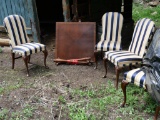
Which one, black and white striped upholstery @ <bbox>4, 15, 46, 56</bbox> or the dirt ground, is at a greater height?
black and white striped upholstery @ <bbox>4, 15, 46, 56</bbox>

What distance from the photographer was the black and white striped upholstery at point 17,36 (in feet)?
16.7

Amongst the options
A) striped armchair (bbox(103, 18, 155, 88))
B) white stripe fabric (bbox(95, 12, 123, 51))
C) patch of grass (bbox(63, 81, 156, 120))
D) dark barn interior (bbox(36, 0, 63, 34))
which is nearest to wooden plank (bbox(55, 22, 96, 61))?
white stripe fabric (bbox(95, 12, 123, 51))

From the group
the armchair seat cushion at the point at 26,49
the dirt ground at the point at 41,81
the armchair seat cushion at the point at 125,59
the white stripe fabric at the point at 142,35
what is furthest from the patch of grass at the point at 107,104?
the armchair seat cushion at the point at 26,49

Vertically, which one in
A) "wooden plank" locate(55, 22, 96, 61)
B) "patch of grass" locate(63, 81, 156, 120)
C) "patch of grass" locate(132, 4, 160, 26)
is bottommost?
"patch of grass" locate(63, 81, 156, 120)

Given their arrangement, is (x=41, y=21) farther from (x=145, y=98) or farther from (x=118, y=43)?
(x=145, y=98)

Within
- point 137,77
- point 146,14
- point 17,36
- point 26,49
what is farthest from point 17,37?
point 146,14

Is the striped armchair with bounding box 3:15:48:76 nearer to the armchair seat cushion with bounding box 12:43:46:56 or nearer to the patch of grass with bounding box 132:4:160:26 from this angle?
the armchair seat cushion with bounding box 12:43:46:56

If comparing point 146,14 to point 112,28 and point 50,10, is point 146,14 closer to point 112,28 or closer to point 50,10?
point 50,10

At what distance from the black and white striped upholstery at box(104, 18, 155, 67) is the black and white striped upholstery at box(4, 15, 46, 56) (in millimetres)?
1567

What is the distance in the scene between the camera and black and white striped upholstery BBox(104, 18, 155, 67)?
4320mm

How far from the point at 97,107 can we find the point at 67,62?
6.13 ft

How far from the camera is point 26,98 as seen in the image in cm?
421

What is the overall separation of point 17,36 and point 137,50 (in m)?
2.64

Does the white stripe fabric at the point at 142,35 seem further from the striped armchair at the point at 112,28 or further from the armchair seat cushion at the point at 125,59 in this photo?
the striped armchair at the point at 112,28
